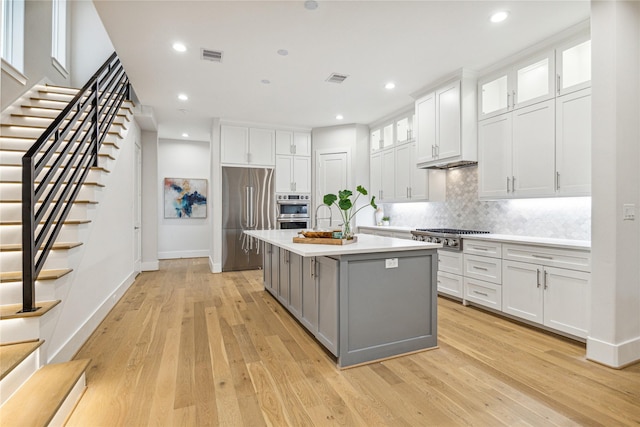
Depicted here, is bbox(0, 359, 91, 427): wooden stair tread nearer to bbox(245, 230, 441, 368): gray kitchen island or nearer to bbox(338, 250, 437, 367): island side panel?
bbox(245, 230, 441, 368): gray kitchen island

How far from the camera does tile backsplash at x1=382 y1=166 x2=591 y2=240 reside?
3172 mm

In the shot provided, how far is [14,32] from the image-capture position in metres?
4.05

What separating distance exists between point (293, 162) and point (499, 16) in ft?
14.0

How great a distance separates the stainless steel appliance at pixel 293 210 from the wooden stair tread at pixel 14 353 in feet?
14.8

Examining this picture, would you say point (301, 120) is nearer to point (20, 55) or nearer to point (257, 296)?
point (257, 296)

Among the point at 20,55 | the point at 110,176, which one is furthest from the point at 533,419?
the point at 20,55

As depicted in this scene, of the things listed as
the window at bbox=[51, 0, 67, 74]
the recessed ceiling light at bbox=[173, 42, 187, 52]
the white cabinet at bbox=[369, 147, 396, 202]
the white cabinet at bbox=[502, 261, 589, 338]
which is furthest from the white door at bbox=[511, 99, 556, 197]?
the window at bbox=[51, 0, 67, 74]

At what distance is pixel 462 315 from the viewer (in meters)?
3.45

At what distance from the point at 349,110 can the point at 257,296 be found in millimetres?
3388

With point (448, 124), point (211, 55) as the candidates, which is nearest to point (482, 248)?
point (448, 124)

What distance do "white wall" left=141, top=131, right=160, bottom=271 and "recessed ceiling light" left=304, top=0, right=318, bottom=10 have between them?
4.56 m

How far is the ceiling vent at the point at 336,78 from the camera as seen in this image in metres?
3.95

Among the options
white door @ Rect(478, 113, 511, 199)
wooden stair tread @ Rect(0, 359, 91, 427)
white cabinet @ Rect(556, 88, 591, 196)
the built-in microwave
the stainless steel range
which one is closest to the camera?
wooden stair tread @ Rect(0, 359, 91, 427)

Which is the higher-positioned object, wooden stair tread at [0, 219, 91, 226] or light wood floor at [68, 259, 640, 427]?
wooden stair tread at [0, 219, 91, 226]
